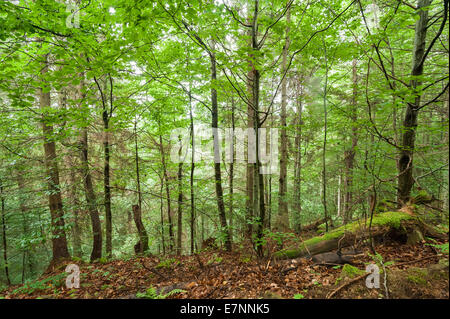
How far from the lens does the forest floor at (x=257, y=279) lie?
8.87 ft

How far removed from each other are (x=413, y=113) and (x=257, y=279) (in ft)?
16.3

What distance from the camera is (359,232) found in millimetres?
4500

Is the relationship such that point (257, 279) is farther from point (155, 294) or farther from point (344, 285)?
point (155, 294)

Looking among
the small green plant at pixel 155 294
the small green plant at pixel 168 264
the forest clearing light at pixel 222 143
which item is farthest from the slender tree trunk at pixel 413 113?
the small green plant at pixel 168 264

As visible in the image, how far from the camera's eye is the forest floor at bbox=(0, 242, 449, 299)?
2.70 meters

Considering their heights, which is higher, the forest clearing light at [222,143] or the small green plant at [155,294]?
the forest clearing light at [222,143]

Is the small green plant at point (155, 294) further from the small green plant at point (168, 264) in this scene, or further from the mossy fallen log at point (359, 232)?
the mossy fallen log at point (359, 232)

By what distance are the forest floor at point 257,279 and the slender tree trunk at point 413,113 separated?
55.1 inches

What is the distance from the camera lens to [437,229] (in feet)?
13.8

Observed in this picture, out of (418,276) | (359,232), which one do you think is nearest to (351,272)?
(418,276)
